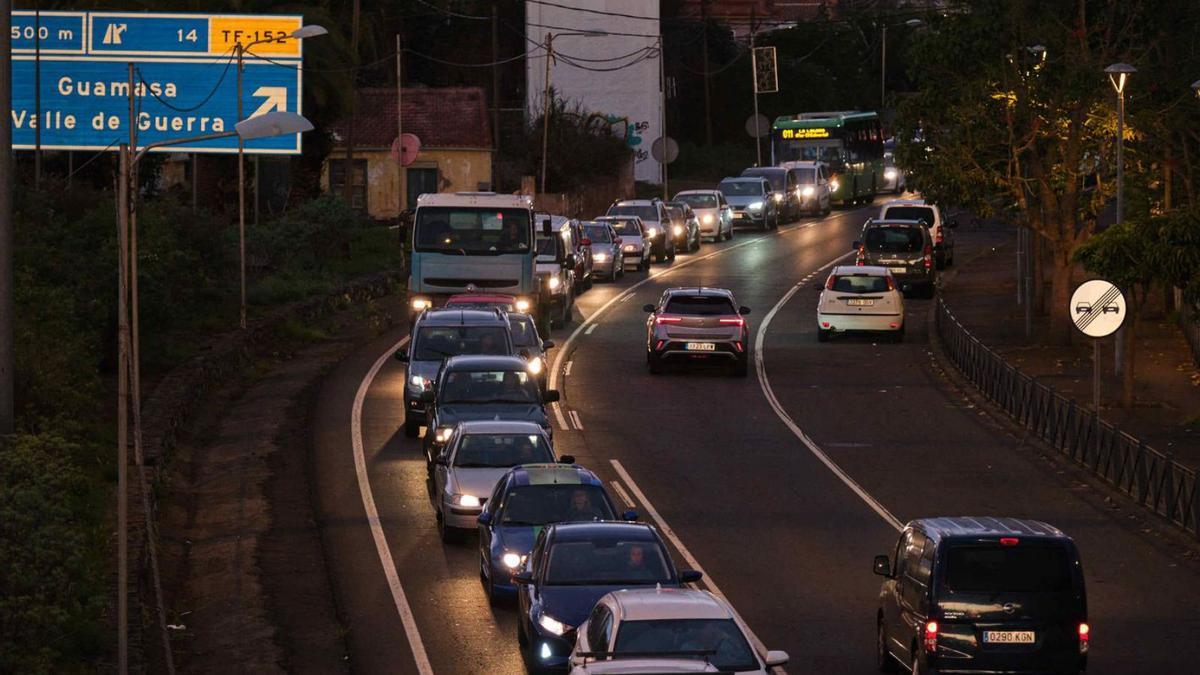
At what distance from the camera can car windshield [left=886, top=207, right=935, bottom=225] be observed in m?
59.0

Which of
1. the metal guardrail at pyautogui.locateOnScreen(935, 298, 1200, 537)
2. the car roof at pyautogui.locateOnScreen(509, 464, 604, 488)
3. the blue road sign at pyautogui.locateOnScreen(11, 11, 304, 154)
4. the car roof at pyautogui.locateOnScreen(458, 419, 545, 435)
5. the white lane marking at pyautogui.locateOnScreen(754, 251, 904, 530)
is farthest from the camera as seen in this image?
the blue road sign at pyautogui.locateOnScreen(11, 11, 304, 154)

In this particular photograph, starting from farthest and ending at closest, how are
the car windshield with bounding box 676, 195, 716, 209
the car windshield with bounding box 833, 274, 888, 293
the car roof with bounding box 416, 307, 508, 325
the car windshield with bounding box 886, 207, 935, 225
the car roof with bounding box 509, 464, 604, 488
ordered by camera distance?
the car windshield with bounding box 676, 195, 716, 209
the car windshield with bounding box 886, 207, 935, 225
the car windshield with bounding box 833, 274, 888, 293
the car roof with bounding box 416, 307, 508, 325
the car roof with bounding box 509, 464, 604, 488

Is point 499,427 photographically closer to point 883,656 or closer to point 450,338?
point 450,338

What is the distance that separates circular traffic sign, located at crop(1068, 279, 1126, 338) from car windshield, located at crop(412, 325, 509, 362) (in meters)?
9.63

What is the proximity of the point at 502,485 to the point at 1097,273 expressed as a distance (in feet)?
47.5

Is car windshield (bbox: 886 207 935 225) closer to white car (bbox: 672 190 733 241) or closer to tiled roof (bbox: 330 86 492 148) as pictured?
white car (bbox: 672 190 733 241)

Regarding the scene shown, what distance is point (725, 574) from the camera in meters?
22.0

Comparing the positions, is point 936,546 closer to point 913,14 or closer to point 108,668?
point 108,668

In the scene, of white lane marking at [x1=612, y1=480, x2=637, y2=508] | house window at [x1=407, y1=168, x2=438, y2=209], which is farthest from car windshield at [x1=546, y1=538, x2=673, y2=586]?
house window at [x1=407, y1=168, x2=438, y2=209]

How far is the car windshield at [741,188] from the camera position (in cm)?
7338

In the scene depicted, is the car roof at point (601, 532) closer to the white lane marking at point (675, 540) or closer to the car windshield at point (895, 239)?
the white lane marking at point (675, 540)

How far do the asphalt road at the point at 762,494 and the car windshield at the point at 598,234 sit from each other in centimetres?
1083

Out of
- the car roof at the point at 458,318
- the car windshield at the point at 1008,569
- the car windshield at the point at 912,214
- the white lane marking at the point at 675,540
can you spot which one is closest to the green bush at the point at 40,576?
the white lane marking at the point at 675,540

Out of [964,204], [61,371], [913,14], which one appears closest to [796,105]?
[913,14]
